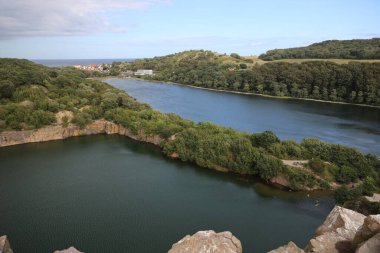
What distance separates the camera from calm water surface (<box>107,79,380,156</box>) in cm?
5453

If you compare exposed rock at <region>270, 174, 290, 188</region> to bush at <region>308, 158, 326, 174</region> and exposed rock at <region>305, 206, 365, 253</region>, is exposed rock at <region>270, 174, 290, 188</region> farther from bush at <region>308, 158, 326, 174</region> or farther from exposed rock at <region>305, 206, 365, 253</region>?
exposed rock at <region>305, 206, 365, 253</region>

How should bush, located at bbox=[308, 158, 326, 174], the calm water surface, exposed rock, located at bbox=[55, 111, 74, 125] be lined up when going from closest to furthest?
1. bush, located at bbox=[308, 158, 326, 174]
2. exposed rock, located at bbox=[55, 111, 74, 125]
3. the calm water surface

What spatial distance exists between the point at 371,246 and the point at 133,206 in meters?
23.5

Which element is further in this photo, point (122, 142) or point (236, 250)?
point (122, 142)

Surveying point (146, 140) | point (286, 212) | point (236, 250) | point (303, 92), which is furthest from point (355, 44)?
point (236, 250)

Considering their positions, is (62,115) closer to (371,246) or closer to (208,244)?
(208,244)

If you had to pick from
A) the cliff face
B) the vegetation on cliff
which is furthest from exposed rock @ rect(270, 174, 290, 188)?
the cliff face

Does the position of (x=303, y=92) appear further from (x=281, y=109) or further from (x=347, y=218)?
(x=347, y=218)

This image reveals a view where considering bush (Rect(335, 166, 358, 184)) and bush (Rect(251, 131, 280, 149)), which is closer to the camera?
bush (Rect(335, 166, 358, 184))

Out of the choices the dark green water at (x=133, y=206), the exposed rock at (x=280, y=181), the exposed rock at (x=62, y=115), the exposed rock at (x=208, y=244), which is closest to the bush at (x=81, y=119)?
the exposed rock at (x=62, y=115)

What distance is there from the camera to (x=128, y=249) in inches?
914

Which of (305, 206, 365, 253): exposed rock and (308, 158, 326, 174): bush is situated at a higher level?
(305, 206, 365, 253): exposed rock

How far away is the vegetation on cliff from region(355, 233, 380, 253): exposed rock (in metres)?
23.7

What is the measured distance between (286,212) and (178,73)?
365 ft
